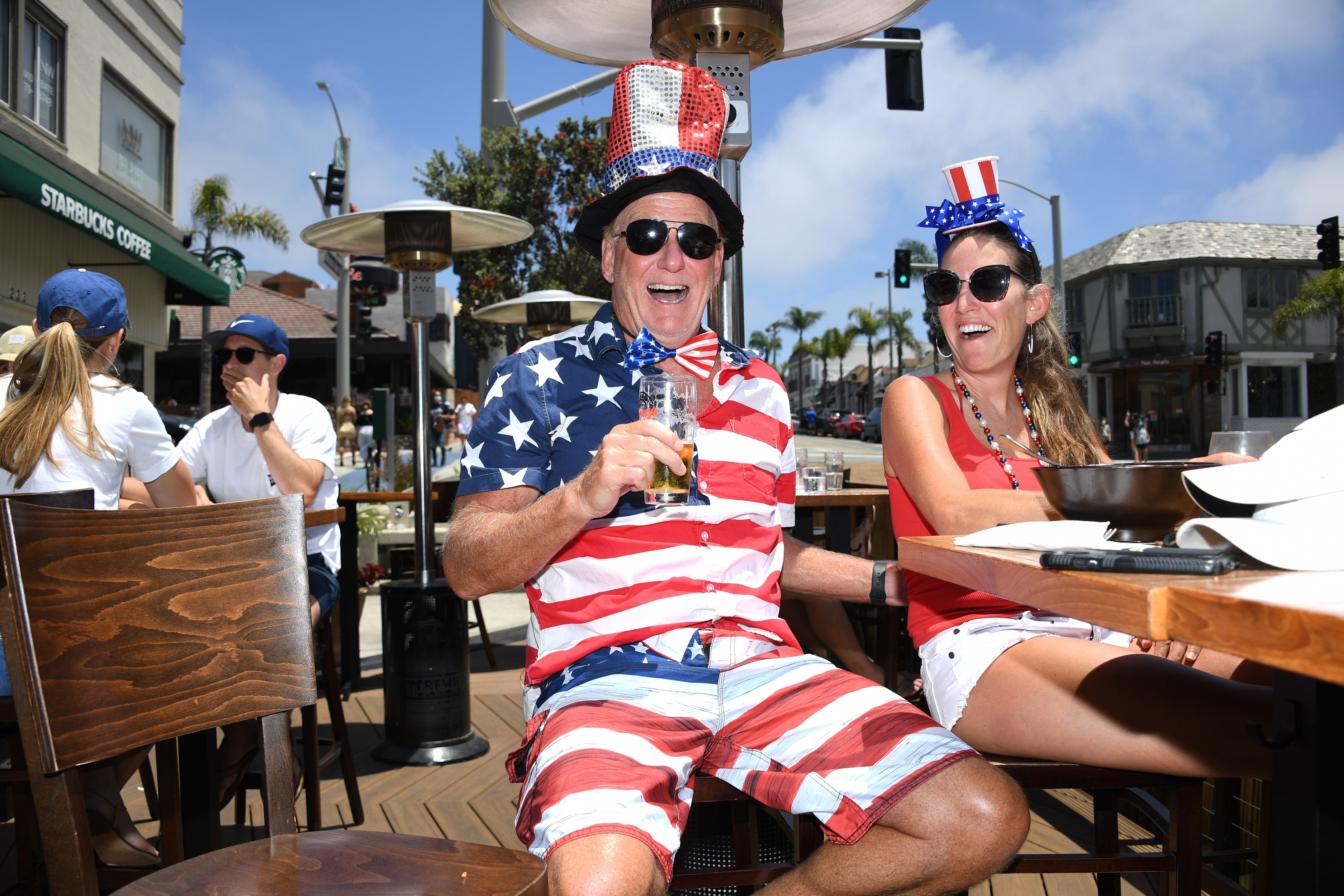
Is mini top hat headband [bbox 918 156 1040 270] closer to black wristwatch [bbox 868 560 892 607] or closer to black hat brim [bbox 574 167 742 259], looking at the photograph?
black hat brim [bbox 574 167 742 259]

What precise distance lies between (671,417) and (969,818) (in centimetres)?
77

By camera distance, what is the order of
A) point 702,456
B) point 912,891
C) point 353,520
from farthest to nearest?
point 353,520 < point 702,456 < point 912,891

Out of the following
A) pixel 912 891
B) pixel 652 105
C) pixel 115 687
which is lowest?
pixel 912 891

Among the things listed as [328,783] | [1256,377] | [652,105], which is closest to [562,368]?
[652,105]

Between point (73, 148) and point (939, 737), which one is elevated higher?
point (73, 148)

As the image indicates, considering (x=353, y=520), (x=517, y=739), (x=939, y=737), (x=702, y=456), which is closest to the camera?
(x=939, y=737)

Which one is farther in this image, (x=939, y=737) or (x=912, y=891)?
(x=939, y=737)

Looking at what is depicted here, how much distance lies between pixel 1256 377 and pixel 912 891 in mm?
42797

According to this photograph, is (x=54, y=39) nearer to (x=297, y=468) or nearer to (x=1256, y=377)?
(x=297, y=468)

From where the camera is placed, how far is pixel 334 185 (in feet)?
53.1

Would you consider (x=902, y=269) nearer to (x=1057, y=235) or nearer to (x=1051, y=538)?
(x=1057, y=235)

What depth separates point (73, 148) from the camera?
10.9m

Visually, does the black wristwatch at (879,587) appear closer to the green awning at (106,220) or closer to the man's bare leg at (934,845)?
the man's bare leg at (934,845)

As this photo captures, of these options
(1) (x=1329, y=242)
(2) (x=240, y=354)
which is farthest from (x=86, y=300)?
(1) (x=1329, y=242)
